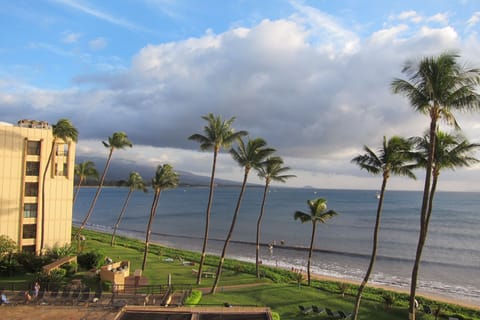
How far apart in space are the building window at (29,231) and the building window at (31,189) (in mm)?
2836

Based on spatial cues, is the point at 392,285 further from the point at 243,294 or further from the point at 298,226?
the point at 298,226

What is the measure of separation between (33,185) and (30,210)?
7.55ft

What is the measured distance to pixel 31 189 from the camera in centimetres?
3341

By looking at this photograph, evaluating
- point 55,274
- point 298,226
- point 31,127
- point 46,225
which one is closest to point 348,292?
point 55,274

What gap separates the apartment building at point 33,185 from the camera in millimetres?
31906

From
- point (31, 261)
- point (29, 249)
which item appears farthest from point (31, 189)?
point (31, 261)

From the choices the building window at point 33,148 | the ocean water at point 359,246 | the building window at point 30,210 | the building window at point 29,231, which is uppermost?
the building window at point 33,148

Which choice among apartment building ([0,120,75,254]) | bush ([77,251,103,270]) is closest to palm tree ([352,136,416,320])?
bush ([77,251,103,270])

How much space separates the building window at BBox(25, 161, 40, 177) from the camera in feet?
109

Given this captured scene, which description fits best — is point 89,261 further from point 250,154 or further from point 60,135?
point 250,154

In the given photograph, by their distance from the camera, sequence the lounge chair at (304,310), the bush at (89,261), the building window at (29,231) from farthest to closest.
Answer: the building window at (29,231)
the bush at (89,261)
the lounge chair at (304,310)

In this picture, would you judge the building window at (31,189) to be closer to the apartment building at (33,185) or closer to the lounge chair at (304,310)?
the apartment building at (33,185)

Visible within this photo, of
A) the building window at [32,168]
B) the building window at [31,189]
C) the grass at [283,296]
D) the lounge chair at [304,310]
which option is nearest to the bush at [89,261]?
the grass at [283,296]

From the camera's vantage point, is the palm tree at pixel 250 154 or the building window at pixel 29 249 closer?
the palm tree at pixel 250 154
